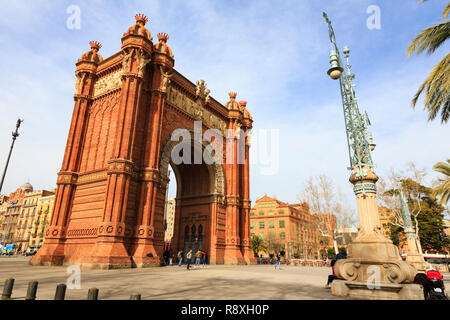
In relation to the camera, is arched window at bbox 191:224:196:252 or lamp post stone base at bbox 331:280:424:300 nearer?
lamp post stone base at bbox 331:280:424:300

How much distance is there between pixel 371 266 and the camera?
7098 millimetres

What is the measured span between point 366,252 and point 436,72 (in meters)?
8.31

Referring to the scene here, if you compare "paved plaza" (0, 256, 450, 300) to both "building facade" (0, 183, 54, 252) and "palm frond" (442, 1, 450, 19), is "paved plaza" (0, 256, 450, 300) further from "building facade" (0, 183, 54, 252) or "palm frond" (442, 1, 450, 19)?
"building facade" (0, 183, 54, 252)

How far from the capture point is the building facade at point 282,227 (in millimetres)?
74250

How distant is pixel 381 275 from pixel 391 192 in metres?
31.9

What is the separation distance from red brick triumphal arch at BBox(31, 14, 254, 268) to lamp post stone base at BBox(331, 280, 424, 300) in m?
12.3

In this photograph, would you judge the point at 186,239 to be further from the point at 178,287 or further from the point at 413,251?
the point at 413,251

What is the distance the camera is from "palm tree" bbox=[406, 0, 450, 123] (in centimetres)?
1046

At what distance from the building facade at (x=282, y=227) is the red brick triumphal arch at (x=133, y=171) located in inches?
1937

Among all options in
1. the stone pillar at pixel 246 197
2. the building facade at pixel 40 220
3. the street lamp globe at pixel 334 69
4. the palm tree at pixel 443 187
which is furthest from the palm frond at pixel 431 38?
the building facade at pixel 40 220

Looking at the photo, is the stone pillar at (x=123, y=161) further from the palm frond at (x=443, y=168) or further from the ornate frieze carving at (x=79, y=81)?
the palm frond at (x=443, y=168)

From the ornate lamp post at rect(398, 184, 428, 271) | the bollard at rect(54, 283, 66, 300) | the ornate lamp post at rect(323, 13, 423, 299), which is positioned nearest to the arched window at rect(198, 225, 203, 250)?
the ornate lamp post at rect(398, 184, 428, 271)

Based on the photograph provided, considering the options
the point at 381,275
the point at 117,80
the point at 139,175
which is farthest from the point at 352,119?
the point at 117,80
